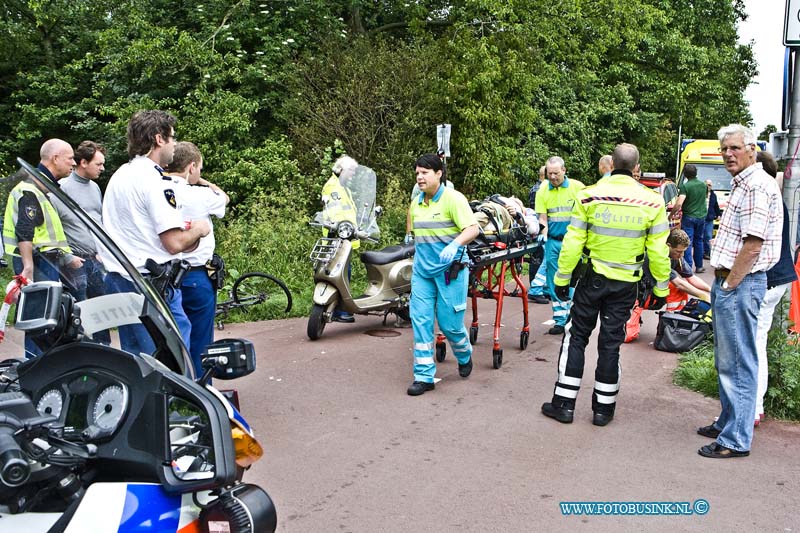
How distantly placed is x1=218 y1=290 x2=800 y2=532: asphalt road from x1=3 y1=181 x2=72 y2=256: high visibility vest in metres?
2.06

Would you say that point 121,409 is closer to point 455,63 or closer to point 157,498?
point 157,498

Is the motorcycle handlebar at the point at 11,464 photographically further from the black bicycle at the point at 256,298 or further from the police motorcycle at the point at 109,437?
the black bicycle at the point at 256,298

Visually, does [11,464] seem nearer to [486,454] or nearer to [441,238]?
[486,454]

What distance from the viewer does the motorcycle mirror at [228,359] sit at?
8.91 feet

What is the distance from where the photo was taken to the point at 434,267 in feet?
20.3

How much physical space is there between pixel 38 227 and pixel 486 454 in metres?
3.26

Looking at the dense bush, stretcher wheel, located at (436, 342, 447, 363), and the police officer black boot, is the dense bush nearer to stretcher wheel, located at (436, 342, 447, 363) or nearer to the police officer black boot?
the police officer black boot

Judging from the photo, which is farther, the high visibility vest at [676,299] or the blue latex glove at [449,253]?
the high visibility vest at [676,299]

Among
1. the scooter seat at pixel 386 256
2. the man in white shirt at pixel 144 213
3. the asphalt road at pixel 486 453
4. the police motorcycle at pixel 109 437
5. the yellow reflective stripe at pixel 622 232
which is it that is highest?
the man in white shirt at pixel 144 213

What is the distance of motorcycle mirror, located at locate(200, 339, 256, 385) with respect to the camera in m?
2.71

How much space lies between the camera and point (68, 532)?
2.04 metres

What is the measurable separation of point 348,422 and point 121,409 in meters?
3.35

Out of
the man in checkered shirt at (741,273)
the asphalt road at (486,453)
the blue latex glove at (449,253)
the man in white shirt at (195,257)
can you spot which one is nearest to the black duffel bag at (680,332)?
the asphalt road at (486,453)

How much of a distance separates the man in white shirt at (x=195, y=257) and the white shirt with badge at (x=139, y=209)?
0.75 m
